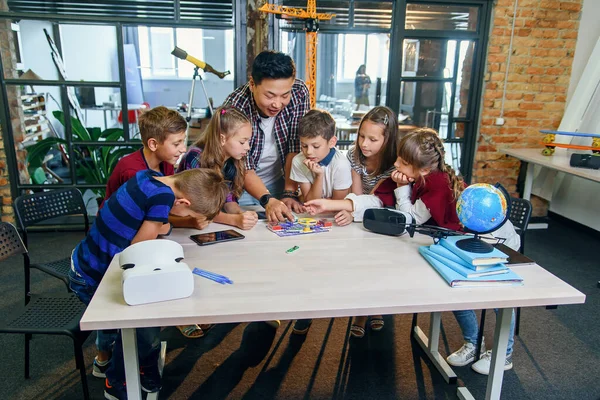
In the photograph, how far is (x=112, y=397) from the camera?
6.20 ft

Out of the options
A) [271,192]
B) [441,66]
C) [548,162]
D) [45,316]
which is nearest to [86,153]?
[271,192]

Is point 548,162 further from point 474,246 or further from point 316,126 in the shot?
point 474,246

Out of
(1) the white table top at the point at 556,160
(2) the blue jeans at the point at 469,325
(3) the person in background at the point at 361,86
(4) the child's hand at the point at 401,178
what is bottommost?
(2) the blue jeans at the point at 469,325

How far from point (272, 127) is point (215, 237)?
0.82 metres

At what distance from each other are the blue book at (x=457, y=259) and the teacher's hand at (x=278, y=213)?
2.21ft

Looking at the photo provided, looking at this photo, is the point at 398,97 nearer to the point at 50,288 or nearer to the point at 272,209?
the point at 272,209

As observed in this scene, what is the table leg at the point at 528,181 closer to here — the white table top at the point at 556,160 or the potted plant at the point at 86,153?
the white table top at the point at 556,160

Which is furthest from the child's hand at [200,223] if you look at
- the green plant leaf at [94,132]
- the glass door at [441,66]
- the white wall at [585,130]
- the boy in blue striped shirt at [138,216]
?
the white wall at [585,130]

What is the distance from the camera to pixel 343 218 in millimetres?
2037

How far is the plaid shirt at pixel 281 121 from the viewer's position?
2.33 m

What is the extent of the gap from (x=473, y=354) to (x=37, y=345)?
223cm

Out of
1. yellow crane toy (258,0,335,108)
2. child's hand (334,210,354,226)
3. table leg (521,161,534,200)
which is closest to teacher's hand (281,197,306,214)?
child's hand (334,210,354,226)

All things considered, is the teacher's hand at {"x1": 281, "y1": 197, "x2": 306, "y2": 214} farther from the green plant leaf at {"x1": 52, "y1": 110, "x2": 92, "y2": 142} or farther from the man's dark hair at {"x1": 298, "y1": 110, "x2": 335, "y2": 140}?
the green plant leaf at {"x1": 52, "y1": 110, "x2": 92, "y2": 142}

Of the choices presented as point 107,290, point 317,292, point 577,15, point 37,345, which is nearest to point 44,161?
point 37,345
